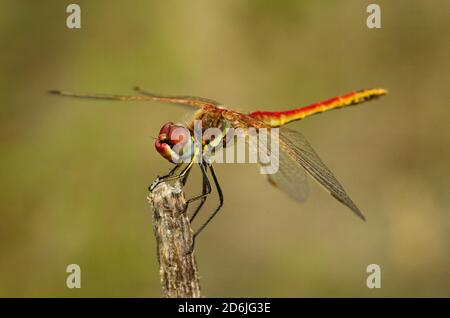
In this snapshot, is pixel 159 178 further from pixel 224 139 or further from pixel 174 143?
pixel 224 139

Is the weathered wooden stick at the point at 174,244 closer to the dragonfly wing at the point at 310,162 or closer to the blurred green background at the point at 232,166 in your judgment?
the dragonfly wing at the point at 310,162

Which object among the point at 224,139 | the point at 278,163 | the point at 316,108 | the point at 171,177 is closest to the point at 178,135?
the point at 171,177

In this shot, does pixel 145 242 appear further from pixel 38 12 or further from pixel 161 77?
pixel 38 12

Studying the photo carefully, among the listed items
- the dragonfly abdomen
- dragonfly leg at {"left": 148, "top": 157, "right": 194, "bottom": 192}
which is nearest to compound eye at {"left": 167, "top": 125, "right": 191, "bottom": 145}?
dragonfly leg at {"left": 148, "top": 157, "right": 194, "bottom": 192}

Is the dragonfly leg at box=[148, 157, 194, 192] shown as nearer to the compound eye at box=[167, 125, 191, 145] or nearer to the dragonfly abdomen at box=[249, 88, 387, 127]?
the compound eye at box=[167, 125, 191, 145]

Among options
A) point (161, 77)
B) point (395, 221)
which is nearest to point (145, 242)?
point (161, 77)

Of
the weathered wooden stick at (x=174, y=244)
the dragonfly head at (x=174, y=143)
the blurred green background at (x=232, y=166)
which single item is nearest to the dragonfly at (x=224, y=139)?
the dragonfly head at (x=174, y=143)
